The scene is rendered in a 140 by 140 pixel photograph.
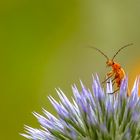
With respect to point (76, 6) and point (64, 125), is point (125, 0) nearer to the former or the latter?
point (76, 6)

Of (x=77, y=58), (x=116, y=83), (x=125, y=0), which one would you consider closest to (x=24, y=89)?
(x=77, y=58)

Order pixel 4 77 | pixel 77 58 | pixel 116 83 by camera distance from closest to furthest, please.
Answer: pixel 116 83 < pixel 4 77 < pixel 77 58

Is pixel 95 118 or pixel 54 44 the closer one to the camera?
pixel 95 118

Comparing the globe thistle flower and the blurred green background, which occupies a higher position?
the blurred green background

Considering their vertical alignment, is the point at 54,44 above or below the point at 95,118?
above

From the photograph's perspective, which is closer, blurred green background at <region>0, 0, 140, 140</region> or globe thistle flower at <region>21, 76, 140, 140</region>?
globe thistle flower at <region>21, 76, 140, 140</region>
